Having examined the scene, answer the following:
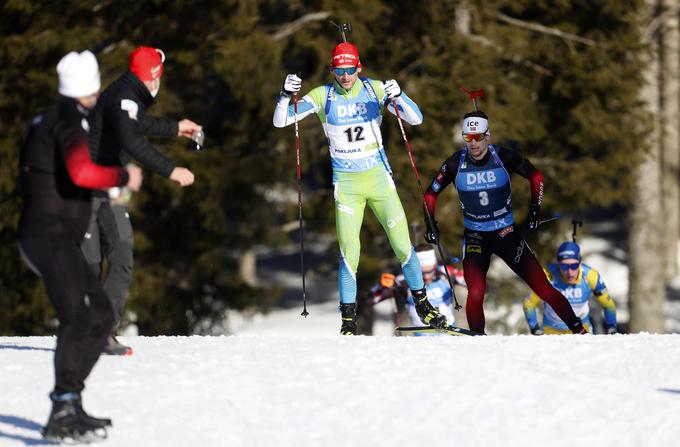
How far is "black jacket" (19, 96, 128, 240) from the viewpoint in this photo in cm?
683

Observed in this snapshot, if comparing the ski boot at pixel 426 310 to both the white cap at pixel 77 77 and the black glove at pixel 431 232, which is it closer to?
the black glove at pixel 431 232

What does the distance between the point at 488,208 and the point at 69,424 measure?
16.4ft

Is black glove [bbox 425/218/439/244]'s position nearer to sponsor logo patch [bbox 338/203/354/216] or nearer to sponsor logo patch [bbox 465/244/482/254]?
sponsor logo patch [bbox 465/244/482/254]

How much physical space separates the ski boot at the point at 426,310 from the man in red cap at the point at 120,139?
2.82 metres

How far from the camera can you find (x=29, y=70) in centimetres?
1964

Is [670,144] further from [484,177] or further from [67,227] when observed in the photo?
[67,227]

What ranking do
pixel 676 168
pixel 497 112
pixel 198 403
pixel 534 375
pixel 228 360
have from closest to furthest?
1. pixel 198 403
2. pixel 534 375
3. pixel 228 360
4. pixel 497 112
5. pixel 676 168

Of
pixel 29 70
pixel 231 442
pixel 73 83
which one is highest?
pixel 29 70

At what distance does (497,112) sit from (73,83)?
506 inches

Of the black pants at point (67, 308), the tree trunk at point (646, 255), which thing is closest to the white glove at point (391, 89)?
the black pants at point (67, 308)

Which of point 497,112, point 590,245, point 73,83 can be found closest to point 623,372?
point 73,83

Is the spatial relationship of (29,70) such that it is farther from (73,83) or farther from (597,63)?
(73,83)

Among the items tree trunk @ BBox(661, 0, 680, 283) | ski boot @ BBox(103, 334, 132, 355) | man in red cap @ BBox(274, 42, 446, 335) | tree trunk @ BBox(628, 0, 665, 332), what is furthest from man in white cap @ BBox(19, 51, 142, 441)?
tree trunk @ BBox(661, 0, 680, 283)

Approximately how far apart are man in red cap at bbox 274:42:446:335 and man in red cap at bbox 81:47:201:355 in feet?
5.83
